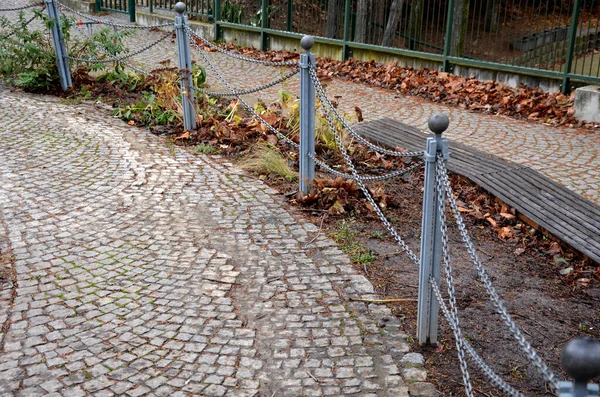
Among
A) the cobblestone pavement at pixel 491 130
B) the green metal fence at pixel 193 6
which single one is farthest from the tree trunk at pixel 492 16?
the green metal fence at pixel 193 6

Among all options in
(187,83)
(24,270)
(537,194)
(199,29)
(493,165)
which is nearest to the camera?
(24,270)

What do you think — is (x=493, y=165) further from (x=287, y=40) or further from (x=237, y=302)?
(x=287, y=40)

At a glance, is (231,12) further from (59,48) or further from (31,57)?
(31,57)

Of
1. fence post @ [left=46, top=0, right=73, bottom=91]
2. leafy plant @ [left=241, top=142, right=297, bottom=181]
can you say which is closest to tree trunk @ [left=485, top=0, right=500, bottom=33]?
leafy plant @ [left=241, top=142, right=297, bottom=181]

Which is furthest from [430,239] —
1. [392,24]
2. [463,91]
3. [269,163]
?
[392,24]

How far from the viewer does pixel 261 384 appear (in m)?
3.71

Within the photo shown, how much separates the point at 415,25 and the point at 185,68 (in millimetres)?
5525

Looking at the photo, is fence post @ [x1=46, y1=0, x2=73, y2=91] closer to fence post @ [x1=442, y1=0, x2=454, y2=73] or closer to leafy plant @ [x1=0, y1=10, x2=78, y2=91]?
leafy plant @ [x1=0, y1=10, x2=78, y2=91]

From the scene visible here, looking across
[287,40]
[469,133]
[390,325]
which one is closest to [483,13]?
[469,133]

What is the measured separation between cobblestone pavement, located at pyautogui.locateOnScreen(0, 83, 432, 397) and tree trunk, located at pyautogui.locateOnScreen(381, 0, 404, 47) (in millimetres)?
6531

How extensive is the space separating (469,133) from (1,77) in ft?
25.0

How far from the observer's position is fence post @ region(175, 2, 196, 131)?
8.22 metres

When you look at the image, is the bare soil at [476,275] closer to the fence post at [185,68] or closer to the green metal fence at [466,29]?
the fence post at [185,68]

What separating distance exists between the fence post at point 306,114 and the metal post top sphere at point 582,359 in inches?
165
